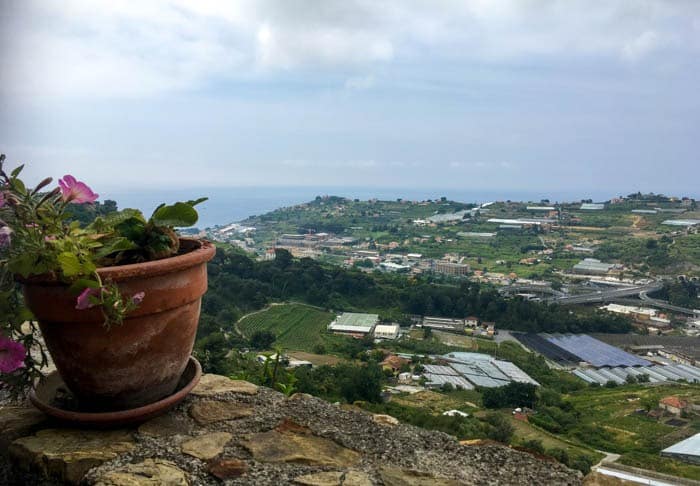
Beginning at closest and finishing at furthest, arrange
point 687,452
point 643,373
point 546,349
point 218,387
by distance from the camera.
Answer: point 218,387, point 687,452, point 643,373, point 546,349

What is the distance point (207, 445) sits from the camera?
4.64 ft

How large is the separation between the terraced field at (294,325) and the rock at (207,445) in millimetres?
23043

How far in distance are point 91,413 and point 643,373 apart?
29.6 m

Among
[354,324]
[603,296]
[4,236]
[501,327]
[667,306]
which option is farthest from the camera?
[603,296]

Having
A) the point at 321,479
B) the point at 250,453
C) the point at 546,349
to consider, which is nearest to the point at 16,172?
the point at 250,453

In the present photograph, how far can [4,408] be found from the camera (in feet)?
5.53

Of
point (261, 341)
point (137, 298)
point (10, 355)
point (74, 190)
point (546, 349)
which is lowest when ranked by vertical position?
point (546, 349)

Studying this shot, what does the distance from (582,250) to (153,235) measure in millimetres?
56844

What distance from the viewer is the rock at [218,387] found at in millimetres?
1808

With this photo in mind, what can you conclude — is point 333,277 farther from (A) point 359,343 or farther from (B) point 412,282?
(A) point 359,343

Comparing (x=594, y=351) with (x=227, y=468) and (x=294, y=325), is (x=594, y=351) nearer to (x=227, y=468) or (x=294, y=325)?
(x=294, y=325)

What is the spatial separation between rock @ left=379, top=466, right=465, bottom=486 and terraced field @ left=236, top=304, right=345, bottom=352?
23.2m

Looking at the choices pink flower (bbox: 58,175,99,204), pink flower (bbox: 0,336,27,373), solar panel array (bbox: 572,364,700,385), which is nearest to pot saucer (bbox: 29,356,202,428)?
pink flower (bbox: 0,336,27,373)

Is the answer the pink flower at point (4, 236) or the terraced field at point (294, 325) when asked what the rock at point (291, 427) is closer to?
the pink flower at point (4, 236)
